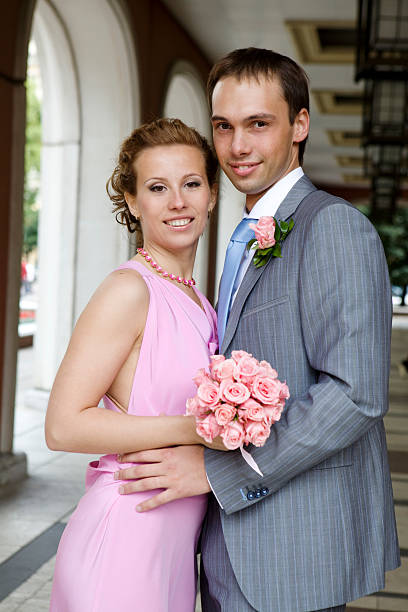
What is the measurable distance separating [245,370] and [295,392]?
0.29 metres

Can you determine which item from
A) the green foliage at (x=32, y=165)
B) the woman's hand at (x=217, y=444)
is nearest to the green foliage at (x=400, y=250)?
the green foliage at (x=32, y=165)

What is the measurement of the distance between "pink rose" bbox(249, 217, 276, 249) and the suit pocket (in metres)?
0.12

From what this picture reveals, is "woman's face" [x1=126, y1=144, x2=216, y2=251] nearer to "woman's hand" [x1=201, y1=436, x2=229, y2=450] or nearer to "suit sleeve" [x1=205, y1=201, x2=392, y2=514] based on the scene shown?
"suit sleeve" [x1=205, y1=201, x2=392, y2=514]

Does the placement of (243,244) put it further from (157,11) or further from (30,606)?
(157,11)

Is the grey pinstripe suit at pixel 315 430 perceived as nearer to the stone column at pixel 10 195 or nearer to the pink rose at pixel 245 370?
the pink rose at pixel 245 370

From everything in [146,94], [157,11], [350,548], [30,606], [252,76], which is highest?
[157,11]

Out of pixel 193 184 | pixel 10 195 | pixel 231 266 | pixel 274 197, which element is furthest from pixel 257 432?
pixel 10 195

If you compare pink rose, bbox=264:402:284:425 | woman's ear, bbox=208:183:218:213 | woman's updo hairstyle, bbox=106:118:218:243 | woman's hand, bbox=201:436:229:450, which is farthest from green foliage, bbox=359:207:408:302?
pink rose, bbox=264:402:284:425

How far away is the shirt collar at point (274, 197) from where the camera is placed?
72.9 inches

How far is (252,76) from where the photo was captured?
1.78 m

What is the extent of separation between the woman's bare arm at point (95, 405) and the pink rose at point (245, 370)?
0.86ft

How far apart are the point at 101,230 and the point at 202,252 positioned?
3809 mm

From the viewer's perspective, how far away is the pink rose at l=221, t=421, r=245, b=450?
1441 millimetres

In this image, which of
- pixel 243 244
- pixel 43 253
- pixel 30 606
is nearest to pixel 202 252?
pixel 43 253
